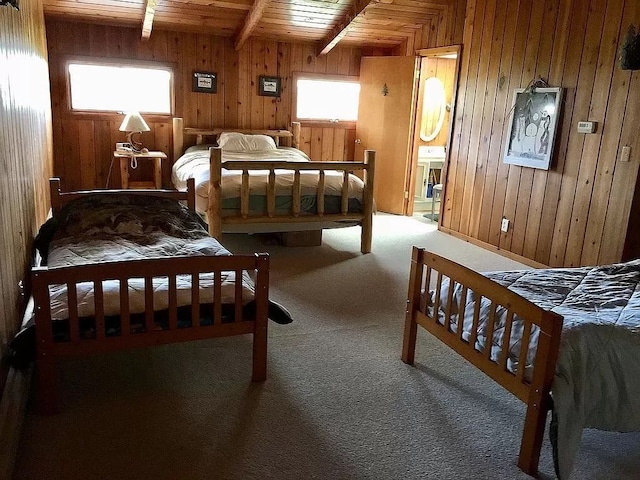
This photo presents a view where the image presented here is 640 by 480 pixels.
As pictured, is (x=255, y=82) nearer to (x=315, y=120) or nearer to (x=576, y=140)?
(x=315, y=120)

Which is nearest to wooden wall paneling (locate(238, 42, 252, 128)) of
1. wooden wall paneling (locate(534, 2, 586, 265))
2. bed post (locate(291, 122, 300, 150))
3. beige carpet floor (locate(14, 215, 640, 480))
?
bed post (locate(291, 122, 300, 150))

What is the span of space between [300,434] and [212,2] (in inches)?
182

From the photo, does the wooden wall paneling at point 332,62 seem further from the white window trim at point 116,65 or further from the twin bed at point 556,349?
the twin bed at point 556,349

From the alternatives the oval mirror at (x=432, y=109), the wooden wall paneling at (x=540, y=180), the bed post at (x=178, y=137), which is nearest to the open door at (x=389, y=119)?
the oval mirror at (x=432, y=109)

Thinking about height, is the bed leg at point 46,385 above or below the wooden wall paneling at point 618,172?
below

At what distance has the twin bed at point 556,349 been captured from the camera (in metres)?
1.86

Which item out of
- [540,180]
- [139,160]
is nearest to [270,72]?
[139,160]

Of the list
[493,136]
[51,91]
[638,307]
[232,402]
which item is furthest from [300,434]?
[51,91]

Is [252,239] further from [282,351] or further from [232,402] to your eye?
[232,402]

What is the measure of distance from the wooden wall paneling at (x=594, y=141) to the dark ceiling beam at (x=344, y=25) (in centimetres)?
213

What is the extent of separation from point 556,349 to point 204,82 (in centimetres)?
551

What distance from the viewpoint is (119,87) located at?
6168mm

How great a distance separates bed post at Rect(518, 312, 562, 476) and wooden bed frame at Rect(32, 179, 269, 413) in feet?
3.78

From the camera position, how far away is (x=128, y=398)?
7.53ft
